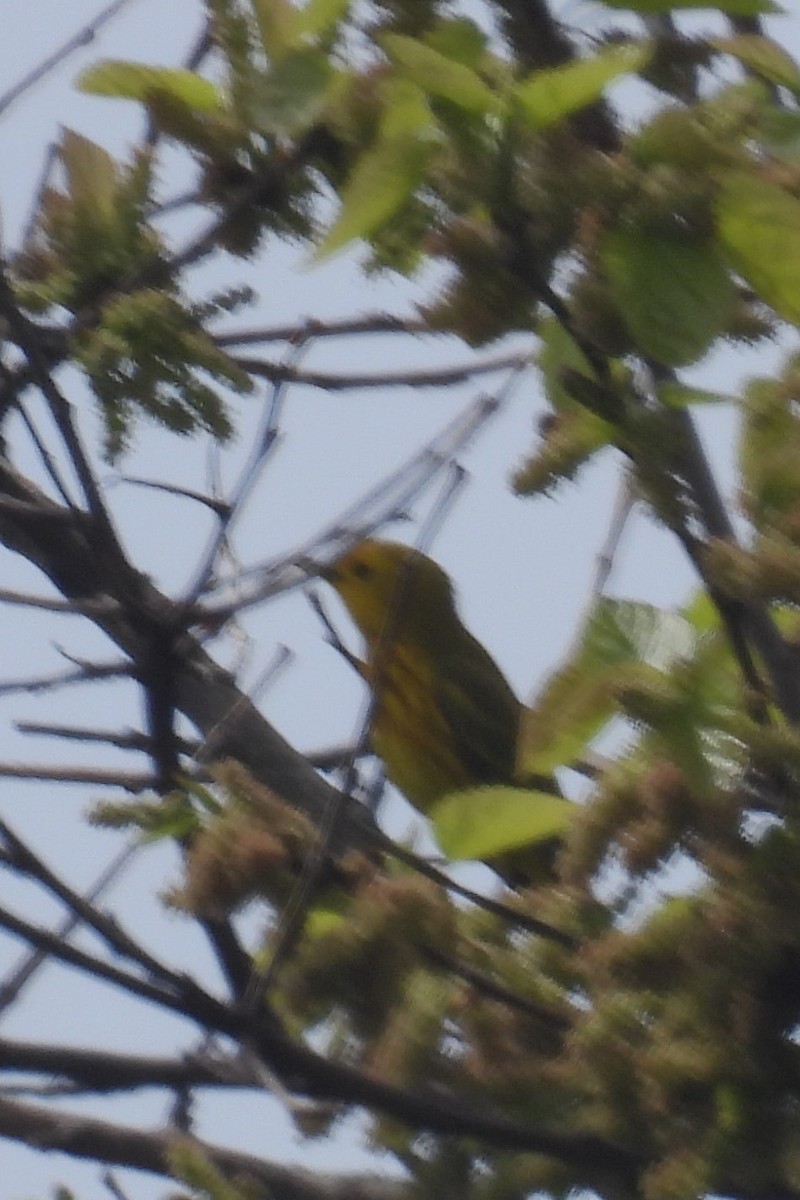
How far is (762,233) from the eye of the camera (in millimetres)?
1383

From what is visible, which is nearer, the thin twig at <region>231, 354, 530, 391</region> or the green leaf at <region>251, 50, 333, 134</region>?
the green leaf at <region>251, 50, 333, 134</region>

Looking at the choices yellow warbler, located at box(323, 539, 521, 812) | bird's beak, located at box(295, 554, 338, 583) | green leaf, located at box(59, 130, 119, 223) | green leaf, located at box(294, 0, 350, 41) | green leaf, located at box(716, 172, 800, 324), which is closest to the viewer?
green leaf, located at box(716, 172, 800, 324)

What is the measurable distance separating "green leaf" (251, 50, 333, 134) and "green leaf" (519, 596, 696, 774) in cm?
55

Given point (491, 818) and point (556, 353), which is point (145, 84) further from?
point (491, 818)

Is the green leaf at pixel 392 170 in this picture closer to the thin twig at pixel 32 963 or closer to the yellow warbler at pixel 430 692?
the thin twig at pixel 32 963

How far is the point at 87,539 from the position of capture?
7.13 feet

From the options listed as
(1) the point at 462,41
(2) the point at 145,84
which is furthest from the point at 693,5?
(2) the point at 145,84

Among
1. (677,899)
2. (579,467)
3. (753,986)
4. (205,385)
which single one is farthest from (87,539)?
(753,986)

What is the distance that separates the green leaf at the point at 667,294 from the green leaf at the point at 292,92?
358 millimetres

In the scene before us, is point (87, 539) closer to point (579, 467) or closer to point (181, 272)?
point (181, 272)

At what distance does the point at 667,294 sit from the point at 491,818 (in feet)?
1.87

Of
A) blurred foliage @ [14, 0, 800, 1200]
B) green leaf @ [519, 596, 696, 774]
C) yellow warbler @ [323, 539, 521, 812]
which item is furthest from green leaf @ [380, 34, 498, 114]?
yellow warbler @ [323, 539, 521, 812]

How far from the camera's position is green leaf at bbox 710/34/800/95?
1.52 m

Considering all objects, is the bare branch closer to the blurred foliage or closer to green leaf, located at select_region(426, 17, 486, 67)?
the blurred foliage
